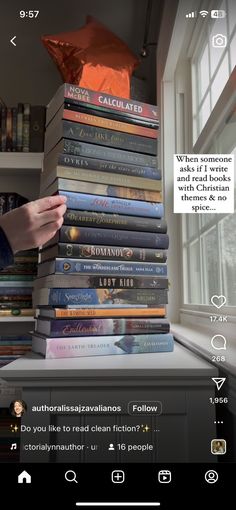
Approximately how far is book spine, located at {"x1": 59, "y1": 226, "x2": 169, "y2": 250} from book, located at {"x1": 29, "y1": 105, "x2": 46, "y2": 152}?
60cm

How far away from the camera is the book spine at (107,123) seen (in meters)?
0.56

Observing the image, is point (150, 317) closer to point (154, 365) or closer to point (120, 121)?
point (154, 365)

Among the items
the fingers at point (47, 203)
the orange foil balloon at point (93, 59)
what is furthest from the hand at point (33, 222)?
the orange foil balloon at point (93, 59)

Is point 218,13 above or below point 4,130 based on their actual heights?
below

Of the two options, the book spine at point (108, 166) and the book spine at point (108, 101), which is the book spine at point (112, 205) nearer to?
the book spine at point (108, 166)

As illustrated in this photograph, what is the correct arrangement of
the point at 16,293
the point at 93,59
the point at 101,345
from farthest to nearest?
the point at 16,293, the point at 93,59, the point at 101,345

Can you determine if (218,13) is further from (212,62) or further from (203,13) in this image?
(212,62)

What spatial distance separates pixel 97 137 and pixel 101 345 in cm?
34

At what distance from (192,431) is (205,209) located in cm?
24

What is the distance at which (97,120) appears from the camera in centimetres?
58

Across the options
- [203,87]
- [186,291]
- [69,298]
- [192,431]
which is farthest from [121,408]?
[203,87]

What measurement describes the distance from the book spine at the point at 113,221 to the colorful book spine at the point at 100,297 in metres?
0.11

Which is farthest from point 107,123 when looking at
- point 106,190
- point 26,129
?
point 26,129
